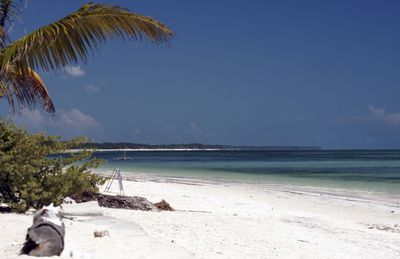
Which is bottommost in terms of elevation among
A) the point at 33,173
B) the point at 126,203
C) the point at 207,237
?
the point at 207,237

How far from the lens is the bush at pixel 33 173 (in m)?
8.09

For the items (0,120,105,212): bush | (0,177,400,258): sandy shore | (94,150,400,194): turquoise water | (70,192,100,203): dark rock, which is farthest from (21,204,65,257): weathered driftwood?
(94,150,400,194): turquoise water

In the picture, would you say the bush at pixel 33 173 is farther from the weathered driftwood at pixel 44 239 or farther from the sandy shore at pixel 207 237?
the weathered driftwood at pixel 44 239

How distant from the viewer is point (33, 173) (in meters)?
8.34

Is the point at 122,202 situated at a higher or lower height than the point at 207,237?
higher

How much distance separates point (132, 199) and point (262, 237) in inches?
155

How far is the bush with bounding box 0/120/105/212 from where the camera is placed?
8.09m

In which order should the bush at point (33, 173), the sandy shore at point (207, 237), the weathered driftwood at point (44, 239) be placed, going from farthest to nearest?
the bush at point (33, 173) → the sandy shore at point (207, 237) → the weathered driftwood at point (44, 239)

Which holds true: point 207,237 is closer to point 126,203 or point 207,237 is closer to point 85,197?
point 126,203

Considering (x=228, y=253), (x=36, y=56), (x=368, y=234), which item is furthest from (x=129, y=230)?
(x=368, y=234)

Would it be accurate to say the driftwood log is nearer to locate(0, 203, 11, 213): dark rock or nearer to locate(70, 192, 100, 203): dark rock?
locate(70, 192, 100, 203): dark rock

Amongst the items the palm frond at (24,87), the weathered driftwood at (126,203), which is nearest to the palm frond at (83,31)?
the palm frond at (24,87)

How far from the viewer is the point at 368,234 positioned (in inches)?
387

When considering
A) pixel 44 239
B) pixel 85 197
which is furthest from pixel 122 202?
pixel 44 239
